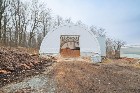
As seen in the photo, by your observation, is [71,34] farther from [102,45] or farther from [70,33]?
[102,45]

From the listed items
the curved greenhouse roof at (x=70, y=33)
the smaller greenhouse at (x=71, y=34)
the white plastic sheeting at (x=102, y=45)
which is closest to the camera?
the smaller greenhouse at (x=71, y=34)

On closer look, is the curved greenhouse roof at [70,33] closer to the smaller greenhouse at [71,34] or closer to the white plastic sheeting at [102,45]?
the smaller greenhouse at [71,34]

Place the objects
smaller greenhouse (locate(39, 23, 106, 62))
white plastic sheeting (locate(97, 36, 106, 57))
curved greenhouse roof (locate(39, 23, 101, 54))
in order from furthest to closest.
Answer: white plastic sheeting (locate(97, 36, 106, 57)) → curved greenhouse roof (locate(39, 23, 101, 54)) → smaller greenhouse (locate(39, 23, 106, 62))

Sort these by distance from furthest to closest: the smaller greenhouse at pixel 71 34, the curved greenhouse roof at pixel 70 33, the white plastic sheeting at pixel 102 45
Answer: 1. the white plastic sheeting at pixel 102 45
2. the curved greenhouse roof at pixel 70 33
3. the smaller greenhouse at pixel 71 34

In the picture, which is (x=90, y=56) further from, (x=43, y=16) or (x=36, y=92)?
(x=43, y=16)

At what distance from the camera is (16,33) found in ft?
196

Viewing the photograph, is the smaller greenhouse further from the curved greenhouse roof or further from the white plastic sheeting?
the white plastic sheeting

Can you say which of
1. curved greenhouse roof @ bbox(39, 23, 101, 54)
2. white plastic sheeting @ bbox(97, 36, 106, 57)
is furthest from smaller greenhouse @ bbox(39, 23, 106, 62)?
white plastic sheeting @ bbox(97, 36, 106, 57)

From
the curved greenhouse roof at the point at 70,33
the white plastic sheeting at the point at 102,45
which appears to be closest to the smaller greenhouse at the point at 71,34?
the curved greenhouse roof at the point at 70,33

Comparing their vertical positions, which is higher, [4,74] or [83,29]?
[83,29]

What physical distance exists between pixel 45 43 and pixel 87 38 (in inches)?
209

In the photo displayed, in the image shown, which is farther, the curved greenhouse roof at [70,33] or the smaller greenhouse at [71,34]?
the curved greenhouse roof at [70,33]

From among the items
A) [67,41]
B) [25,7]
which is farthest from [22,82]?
[25,7]

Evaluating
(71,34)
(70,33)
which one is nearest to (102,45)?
(71,34)
